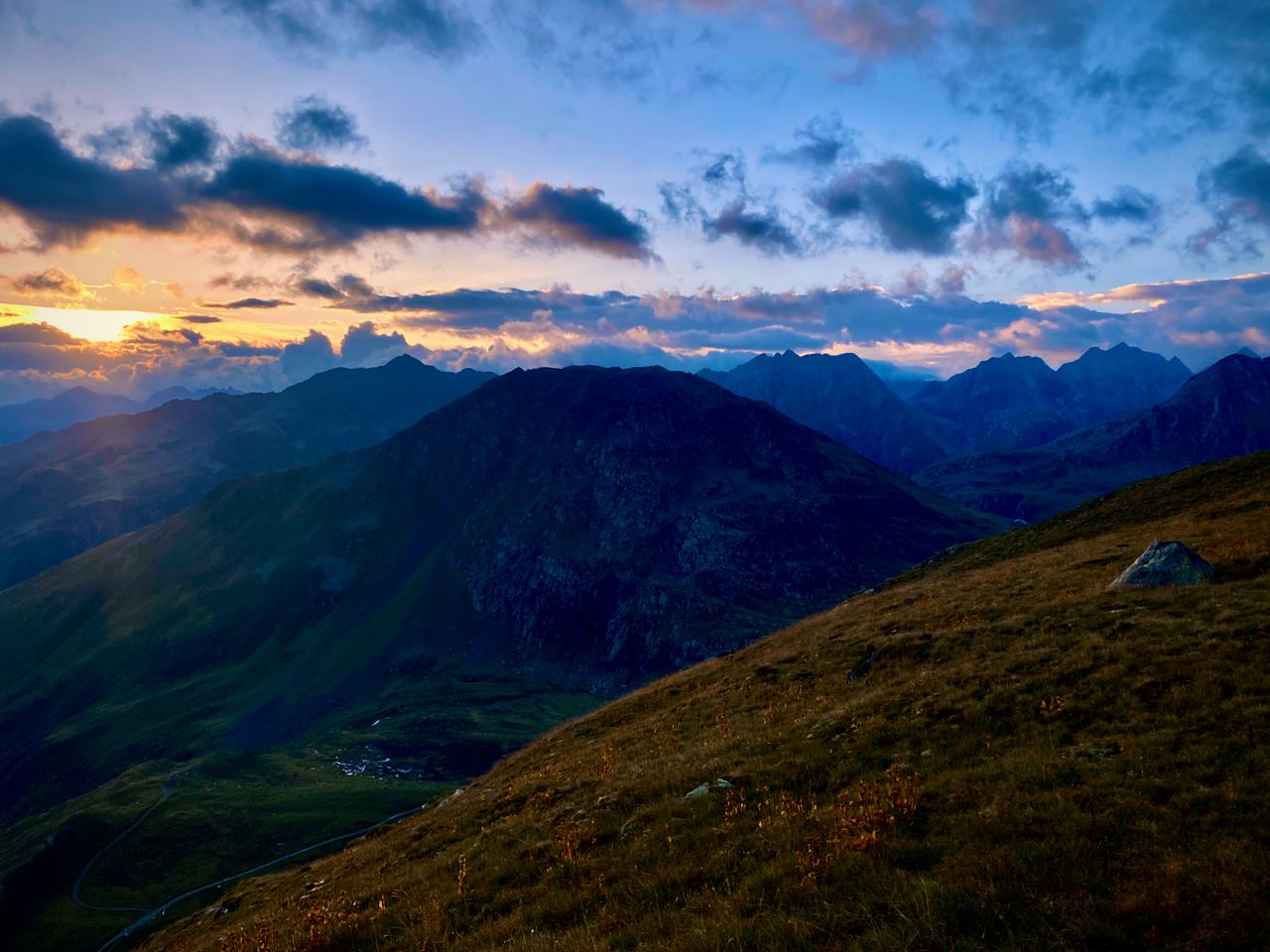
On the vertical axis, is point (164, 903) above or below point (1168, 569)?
below

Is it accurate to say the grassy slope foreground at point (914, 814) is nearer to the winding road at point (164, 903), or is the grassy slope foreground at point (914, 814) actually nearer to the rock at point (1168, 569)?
the rock at point (1168, 569)

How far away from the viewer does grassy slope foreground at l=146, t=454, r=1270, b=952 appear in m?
9.61

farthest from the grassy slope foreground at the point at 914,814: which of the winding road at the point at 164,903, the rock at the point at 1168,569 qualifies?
the winding road at the point at 164,903

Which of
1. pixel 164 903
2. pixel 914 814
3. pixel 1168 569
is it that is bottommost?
pixel 164 903

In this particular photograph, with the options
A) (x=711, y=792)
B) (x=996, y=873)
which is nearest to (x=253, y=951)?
(x=711, y=792)

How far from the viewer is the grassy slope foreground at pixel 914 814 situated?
31.5 ft

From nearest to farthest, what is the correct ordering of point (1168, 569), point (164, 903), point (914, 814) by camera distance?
point (914, 814) < point (1168, 569) < point (164, 903)

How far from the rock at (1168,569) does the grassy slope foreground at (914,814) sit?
122cm

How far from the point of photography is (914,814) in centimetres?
1302

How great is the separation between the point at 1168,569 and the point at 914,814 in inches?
826

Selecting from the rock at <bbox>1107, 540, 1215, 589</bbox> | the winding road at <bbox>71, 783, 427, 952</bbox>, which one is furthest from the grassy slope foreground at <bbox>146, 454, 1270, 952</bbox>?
the winding road at <bbox>71, 783, 427, 952</bbox>

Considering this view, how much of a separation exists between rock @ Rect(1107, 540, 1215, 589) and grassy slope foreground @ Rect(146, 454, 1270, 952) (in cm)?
122

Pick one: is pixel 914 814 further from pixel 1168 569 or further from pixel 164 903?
pixel 164 903

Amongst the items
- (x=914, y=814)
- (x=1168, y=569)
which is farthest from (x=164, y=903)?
(x=1168, y=569)
